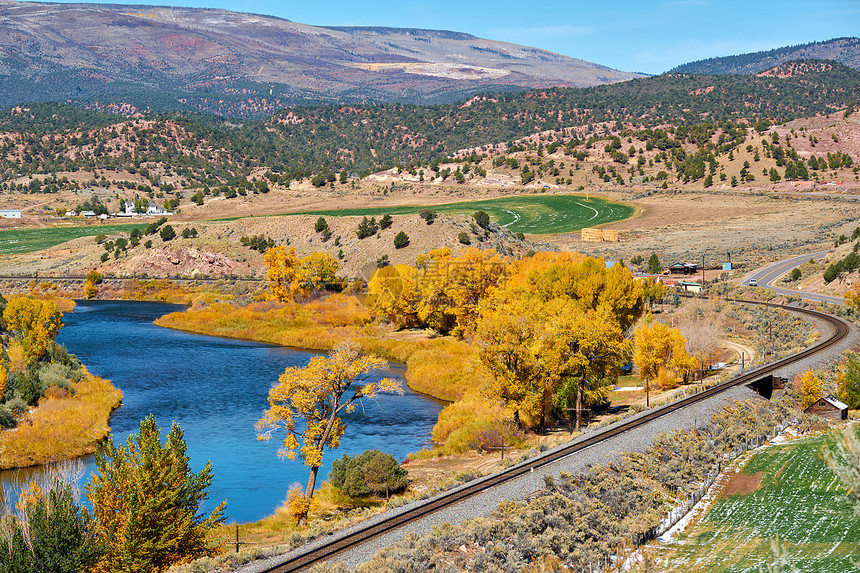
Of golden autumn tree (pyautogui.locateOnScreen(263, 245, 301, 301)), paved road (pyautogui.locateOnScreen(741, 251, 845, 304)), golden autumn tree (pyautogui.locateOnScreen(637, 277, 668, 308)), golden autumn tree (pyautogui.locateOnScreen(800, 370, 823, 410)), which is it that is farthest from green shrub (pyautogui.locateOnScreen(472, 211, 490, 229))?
golden autumn tree (pyautogui.locateOnScreen(800, 370, 823, 410))

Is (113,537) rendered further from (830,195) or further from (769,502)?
(830,195)

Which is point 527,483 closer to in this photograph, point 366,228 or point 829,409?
point 829,409

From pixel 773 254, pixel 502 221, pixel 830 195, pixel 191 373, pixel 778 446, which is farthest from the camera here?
pixel 830 195

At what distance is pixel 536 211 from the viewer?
149 metres

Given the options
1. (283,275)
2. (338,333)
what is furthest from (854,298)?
(283,275)

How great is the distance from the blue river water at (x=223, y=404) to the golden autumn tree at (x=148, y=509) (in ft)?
26.5

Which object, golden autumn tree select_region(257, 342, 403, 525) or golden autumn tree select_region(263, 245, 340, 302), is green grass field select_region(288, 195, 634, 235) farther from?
golden autumn tree select_region(257, 342, 403, 525)

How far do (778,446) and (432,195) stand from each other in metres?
137

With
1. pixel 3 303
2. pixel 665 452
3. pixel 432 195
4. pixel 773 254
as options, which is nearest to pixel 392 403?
pixel 665 452

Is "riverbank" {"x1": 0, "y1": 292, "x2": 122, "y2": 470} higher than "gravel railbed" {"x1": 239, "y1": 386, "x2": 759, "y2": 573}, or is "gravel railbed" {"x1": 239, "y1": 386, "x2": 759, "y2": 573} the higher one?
A: "gravel railbed" {"x1": 239, "y1": 386, "x2": 759, "y2": 573}

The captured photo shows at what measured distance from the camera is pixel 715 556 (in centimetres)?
2564

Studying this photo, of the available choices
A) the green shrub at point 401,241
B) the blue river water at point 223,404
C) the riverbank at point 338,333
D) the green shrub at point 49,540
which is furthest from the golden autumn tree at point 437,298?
the green shrub at point 49,540

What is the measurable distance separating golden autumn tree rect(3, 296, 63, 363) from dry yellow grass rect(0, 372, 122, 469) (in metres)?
5.47

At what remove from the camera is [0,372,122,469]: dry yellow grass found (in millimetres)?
41719
